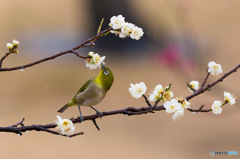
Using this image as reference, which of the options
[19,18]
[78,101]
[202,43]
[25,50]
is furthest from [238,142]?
[19,18]

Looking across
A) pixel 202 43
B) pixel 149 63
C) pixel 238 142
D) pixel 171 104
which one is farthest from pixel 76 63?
pixel 171 104

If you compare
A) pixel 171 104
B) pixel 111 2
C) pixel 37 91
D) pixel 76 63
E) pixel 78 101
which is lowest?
pixel 171 104

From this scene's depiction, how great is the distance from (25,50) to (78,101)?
425cm

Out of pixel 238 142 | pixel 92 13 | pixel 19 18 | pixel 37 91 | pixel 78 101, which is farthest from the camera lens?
pixel 19 18

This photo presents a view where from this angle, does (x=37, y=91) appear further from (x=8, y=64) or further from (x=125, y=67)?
(x=125, y=67)

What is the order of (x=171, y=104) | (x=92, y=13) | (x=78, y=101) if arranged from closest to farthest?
(x=171, y=104)
(x=78, y=101)
(x=92, y=13)

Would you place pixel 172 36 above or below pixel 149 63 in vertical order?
above

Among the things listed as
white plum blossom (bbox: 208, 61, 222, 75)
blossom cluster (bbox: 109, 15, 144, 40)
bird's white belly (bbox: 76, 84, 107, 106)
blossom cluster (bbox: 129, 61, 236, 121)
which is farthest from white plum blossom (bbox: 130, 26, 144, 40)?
bird's white belly (bbox: 76, 84, 107, 106)

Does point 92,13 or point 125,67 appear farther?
point 92,13

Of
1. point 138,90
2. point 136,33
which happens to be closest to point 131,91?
point 138,90

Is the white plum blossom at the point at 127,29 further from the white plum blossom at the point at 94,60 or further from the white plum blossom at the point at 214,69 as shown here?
the white plum blossom at the point at 214,69

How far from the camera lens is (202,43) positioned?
4684mm

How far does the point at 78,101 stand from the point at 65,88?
10.3 feet

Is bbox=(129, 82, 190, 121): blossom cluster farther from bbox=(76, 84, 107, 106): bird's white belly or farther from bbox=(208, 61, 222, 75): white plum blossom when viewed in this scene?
bbox=(76, 84, 107, 106): bird's white belly
